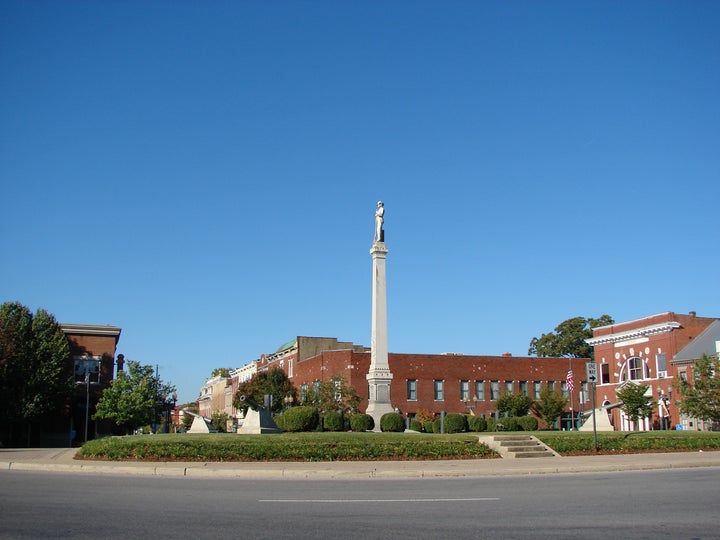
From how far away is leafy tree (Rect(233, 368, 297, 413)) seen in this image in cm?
6815

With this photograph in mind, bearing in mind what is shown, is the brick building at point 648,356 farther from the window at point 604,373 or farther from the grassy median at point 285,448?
the grassy median at point 285,448

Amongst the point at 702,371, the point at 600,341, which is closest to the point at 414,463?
the point at 702,371

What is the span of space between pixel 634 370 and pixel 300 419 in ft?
119

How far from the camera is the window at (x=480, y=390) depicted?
63.5 metres

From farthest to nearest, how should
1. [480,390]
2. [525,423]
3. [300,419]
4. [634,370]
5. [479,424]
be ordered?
[480,390] → [634,370] → [479,424] → [525,423] → [300,419]

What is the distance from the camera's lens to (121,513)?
10.5m

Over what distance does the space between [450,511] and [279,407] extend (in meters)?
58.6

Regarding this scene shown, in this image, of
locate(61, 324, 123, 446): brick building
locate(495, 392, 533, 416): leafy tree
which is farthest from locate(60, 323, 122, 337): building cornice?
locate(495, 392, 533, 416): leafy tree

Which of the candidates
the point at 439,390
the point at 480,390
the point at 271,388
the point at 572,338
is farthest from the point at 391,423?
the point at 572,338

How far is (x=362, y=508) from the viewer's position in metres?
11.2

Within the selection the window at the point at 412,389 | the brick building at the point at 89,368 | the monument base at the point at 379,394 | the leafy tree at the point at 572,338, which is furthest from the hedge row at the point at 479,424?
the leafy tree at the point at 572,338

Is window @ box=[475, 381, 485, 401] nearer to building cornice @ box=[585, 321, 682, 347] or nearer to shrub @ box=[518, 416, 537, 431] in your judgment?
building cornice @ box=[585, 321, 682, 347]

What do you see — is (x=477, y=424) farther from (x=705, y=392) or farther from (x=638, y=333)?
(x=638, y=333)

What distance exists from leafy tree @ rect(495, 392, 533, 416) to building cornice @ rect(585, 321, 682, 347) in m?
7.86
